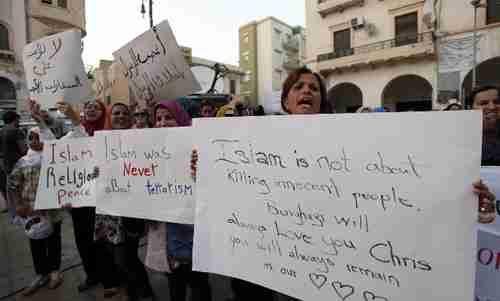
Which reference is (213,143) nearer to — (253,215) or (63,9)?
(253,215)

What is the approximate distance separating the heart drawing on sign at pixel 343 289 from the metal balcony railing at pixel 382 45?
15498 mm

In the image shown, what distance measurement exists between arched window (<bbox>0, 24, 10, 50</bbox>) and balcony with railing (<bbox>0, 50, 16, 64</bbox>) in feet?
2.69

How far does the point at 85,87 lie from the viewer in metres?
2.40

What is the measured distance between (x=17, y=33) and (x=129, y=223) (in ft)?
80.1

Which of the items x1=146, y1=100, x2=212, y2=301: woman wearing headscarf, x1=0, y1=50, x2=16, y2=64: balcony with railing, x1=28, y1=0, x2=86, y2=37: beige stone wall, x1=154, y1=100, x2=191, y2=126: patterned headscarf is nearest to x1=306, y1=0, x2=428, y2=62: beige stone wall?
x1=154, y1=100, x2=191, y2=126: patterned headscarf

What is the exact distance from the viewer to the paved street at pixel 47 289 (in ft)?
8.05

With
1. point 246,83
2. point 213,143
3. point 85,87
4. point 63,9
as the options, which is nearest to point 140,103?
point 85,87

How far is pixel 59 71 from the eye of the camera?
2.35m

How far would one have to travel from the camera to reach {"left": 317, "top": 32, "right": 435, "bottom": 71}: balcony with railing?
13242mm

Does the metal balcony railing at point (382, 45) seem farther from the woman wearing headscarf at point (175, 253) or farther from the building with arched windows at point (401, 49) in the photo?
the woman wearing headscarf at point (175, 253)

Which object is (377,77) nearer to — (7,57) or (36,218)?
(36,218)

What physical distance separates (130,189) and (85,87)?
1231 millimetres

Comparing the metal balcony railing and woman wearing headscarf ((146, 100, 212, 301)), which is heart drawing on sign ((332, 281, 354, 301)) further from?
the metal balcony railing

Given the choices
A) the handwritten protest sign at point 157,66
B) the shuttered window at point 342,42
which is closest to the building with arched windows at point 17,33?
the shuttered window at point 342,42
